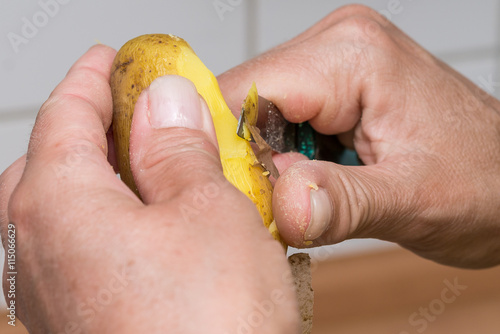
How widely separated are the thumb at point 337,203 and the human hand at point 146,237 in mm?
70

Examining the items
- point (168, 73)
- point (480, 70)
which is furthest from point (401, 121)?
point (480, 70)

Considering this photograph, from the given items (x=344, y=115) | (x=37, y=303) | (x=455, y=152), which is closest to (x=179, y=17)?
(x=344, y=115)

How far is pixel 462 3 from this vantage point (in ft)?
3.05

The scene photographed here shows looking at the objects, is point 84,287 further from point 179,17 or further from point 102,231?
point 179,17

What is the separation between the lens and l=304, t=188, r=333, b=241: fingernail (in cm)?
42

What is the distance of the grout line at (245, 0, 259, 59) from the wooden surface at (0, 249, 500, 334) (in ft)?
1.17

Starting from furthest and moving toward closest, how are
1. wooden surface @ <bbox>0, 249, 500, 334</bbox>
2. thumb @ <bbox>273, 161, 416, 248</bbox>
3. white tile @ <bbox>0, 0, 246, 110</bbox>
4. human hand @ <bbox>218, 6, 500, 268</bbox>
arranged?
wooden surface @ <bbox>0, 249, 500, 334</bbox> < white tile @ <bbox>0, 0, 246, 110</bbox> < human hand @ <bbox>218, 6, 500, 268</bbox> < thumb @ <bbox>273, 161, 416, 248</bbox>

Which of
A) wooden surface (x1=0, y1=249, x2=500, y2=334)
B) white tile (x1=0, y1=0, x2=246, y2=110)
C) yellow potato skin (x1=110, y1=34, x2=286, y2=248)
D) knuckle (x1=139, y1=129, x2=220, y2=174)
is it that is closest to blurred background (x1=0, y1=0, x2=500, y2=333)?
white tile (x1=0, y1=0, x2=246, y2=110)

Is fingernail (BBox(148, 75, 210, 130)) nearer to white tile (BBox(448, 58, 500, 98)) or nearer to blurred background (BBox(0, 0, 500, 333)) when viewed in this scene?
blurred background (BBox(0, 0, 500, 333))

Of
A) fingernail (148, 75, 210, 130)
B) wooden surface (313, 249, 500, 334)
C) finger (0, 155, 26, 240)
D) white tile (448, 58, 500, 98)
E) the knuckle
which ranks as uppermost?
fingernail (148, 75, 210, 130)

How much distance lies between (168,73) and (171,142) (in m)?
0.09

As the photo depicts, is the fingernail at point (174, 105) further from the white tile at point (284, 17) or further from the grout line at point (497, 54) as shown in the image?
the grout line at point (497, 54)

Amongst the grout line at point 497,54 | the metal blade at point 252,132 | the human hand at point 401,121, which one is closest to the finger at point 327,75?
the human hand at point 401,121

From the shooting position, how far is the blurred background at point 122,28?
2.32 feet
